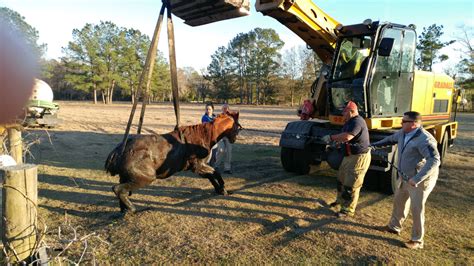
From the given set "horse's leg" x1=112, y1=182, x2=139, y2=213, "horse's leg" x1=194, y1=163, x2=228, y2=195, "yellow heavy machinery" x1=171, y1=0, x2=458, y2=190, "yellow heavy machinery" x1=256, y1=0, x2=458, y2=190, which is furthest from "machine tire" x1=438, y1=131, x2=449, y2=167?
"horse's leg" x1=112, y1=182, x2=139, y2=213

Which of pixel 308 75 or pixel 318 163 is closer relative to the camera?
pixel 318 163

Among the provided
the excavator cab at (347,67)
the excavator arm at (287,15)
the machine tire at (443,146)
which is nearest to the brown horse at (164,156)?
the excavator arm at (287,15)

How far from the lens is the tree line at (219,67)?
146 ft

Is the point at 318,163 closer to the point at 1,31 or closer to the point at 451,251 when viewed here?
the point at 451,251

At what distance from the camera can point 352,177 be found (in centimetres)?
550

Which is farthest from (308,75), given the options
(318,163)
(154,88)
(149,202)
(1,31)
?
(1,31)

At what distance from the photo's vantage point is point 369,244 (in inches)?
180

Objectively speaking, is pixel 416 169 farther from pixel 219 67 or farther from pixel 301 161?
pixel 219 67

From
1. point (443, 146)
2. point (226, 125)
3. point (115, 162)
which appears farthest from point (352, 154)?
point (443, 146)

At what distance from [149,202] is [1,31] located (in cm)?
476

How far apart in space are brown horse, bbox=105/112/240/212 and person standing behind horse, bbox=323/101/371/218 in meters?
2.14

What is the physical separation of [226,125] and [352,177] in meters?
2.43

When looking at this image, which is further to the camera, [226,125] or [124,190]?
[226,125]

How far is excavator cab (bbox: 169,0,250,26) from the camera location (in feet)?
14.7
